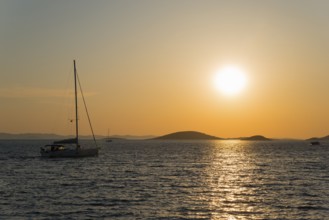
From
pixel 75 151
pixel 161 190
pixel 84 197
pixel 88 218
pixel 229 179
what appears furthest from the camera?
pixel 75 151

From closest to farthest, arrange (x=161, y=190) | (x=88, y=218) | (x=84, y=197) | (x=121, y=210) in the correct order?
(x=88, y=218)
(x=121, y=210)
(x=84, y=197)
(x=161, y=190)

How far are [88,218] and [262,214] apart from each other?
45.4 ft

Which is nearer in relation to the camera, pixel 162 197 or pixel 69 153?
pixel 162 197

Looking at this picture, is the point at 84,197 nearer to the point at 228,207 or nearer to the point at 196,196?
the point at 196,196

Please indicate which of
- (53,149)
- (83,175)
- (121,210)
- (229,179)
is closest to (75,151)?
(53,149)

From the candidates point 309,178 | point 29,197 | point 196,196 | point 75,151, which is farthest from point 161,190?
point 75,151

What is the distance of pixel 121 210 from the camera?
1640 inches

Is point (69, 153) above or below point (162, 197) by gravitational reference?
above

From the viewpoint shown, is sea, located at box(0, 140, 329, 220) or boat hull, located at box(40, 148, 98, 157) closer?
sea, located at box(0, 140, 329, 220)

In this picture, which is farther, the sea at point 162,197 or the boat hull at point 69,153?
the boat hull at point 69,153

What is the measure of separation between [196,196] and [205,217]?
12.1m

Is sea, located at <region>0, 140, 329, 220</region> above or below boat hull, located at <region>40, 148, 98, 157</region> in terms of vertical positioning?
below

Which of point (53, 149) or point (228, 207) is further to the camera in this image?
point (53, 149)

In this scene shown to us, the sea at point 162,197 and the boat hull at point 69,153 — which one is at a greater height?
the boat hull at point 69,153
